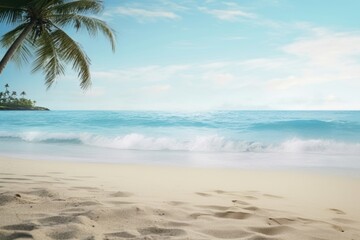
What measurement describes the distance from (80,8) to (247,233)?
8.47 metres

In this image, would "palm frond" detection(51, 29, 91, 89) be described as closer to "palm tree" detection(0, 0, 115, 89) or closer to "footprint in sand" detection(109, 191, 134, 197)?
"palm tree" detection(0, 0, 115, 89)

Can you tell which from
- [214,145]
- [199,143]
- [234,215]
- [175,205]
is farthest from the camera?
[199,143]

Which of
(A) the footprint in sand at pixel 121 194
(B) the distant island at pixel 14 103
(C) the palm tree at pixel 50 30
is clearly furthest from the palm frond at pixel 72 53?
(B) the distant island at pixel 14 103

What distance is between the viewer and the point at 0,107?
85812mm

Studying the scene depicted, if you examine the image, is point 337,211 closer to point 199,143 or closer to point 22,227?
point 22,227

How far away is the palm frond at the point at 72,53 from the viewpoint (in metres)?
9.62

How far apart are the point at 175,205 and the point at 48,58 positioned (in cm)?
798

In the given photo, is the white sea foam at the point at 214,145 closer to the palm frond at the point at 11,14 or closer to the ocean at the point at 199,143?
the ocean at the point at 199,143

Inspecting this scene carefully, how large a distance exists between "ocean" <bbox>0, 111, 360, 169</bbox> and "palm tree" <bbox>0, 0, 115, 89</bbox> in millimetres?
3189

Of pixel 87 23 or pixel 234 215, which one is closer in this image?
pixel 234 215

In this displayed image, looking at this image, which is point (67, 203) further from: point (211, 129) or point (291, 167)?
point (211, 129)

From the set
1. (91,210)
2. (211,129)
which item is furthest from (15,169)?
(211,129)

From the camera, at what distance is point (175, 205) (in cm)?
457

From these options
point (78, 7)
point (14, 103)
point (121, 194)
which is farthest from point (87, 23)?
point (14, 103)
